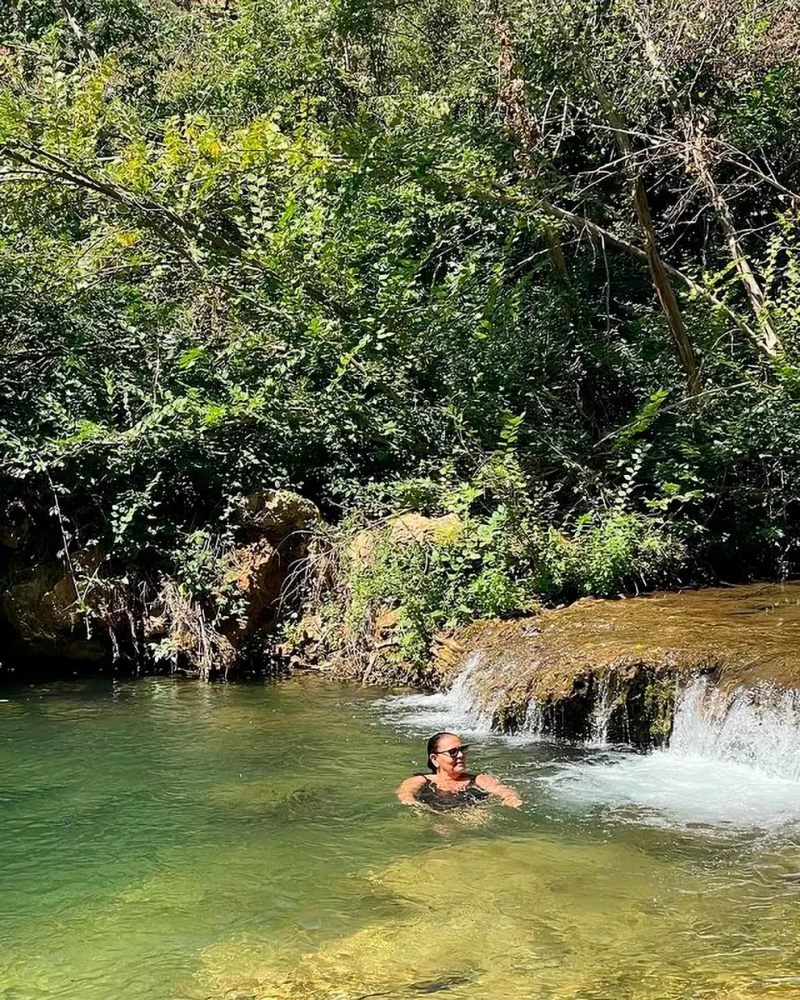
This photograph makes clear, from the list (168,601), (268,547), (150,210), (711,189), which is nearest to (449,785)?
(268,547)

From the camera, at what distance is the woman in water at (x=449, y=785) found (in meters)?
5.75

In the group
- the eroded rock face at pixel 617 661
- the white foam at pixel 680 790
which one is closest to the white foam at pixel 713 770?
the white foam at pixel 680 790

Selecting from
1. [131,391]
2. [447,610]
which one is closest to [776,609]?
[447,610]

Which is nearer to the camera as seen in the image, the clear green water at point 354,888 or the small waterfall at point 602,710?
the clear green water at point 354,888

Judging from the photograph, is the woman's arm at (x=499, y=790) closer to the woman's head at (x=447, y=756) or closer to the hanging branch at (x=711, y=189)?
the woman's head at (x=447, y=756)

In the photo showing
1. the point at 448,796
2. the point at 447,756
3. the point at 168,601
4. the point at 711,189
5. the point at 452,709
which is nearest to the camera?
→ the point at 448,796

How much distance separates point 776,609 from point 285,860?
555cm

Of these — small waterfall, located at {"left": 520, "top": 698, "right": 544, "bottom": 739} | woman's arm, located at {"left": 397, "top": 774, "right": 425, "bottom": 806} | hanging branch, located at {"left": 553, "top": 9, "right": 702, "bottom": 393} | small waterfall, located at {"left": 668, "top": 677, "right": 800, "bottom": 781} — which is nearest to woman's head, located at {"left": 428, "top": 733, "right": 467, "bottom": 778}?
woman's arm, located at {"left": 397, "top": 774, "right": 425, "bottom": 806}

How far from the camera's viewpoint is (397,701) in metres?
8.89

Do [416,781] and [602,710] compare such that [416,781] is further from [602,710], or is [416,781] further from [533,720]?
[602,710]

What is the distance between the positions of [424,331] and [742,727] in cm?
654

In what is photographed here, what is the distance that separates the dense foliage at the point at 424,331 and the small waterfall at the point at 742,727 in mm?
2730

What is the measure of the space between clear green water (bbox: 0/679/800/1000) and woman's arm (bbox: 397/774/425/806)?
0.10 m

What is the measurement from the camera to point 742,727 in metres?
6.36
